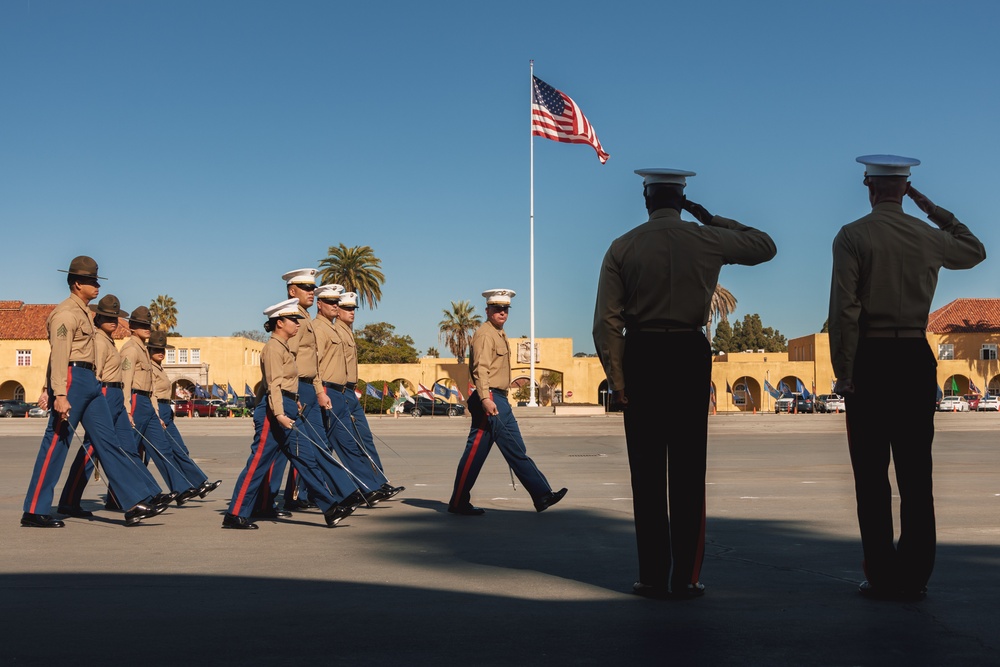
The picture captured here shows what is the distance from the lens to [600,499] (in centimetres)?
1052

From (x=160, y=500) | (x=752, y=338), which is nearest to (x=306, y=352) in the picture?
(x=160, y=500)

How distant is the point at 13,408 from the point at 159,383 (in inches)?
2592

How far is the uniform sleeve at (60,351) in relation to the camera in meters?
8.22

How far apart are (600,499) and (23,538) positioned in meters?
5.25

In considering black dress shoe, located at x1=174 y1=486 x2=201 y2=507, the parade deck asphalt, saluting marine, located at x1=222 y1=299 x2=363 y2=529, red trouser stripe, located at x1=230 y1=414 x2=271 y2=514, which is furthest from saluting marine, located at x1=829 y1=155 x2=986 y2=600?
black dress shoe, located at x1=174 y1=486 x2=201 y2=507

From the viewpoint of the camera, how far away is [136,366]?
34.1 feet

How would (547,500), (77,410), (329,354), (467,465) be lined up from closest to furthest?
1. (77,410)
2. (547,500)
3. (467,465)
4. (329,354)

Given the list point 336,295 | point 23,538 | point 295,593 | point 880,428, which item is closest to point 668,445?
point 880,428

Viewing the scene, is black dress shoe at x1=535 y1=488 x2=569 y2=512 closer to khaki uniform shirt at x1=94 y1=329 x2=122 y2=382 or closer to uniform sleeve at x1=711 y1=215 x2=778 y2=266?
khaki uniform shirt at x1=94 y1=329 x2=122 y2=382

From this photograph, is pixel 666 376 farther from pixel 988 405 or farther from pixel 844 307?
pixel 988 405

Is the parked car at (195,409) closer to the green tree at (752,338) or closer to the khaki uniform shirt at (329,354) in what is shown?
the khaki uniform shirt at (329,354)

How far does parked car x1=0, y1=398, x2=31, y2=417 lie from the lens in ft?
228

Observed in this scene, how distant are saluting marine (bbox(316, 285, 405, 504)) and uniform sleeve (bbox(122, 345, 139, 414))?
1.79m

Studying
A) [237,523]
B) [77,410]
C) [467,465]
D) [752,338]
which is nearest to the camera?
[77,410]
